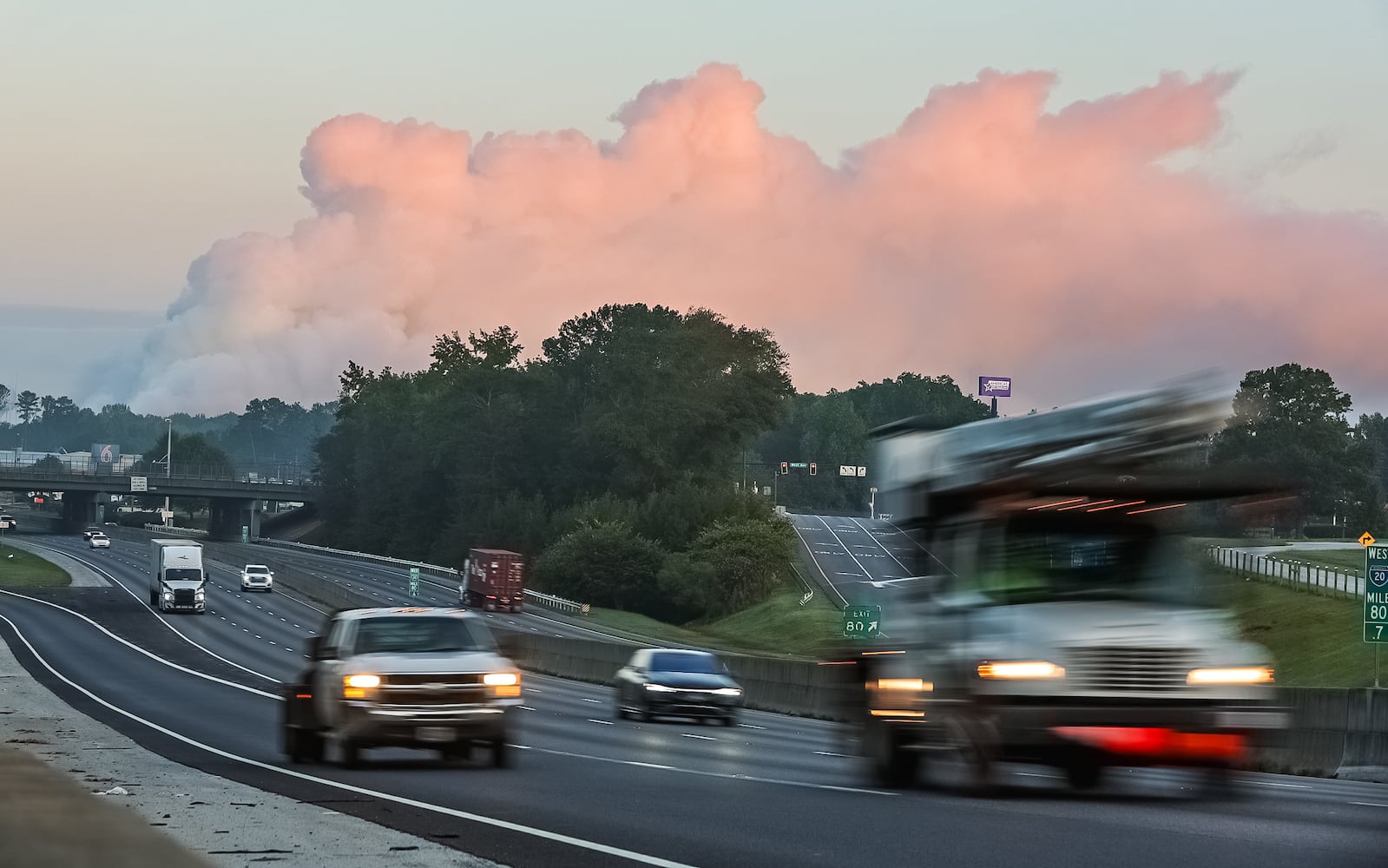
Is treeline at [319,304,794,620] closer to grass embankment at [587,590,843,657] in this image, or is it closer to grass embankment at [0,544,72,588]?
grass embankment at [587,590,843,657]

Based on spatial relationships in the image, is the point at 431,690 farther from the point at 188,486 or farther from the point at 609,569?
the point at 188,486

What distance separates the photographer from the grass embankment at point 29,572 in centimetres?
11488

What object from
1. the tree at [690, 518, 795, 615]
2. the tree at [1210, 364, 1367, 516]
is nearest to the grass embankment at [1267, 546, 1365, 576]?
the tree at [1210, 364, 1367, 516]

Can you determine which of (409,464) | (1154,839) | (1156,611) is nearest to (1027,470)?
(1156,611)

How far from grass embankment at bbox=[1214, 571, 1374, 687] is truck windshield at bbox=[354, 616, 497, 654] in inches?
1461

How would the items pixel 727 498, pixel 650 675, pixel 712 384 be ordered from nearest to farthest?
pixel 650 675, pixel 727 498, pixel 712 384

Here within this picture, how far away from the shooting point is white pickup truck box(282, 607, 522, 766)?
19.9m

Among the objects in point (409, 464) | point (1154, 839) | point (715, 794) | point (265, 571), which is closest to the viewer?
point (1154, 839)

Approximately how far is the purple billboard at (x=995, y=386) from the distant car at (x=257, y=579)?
42109 mm

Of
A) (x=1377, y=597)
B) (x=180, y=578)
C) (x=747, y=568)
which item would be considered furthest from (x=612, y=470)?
(x=1377, y=597)

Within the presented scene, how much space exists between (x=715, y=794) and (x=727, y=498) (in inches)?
5006

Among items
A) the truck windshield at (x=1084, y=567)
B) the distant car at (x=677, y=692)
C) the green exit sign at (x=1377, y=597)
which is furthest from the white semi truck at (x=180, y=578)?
the truck windshield at (x=1084, y=567)

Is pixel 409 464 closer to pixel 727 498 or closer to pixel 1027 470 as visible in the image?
pixel 727 498

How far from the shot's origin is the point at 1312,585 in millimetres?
69375
